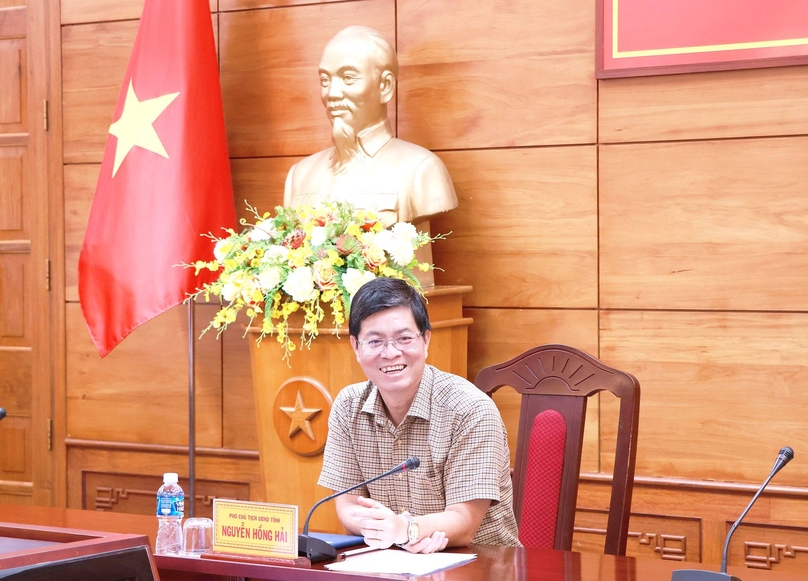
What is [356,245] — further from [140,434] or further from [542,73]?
[140,434]

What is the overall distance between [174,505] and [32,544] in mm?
348

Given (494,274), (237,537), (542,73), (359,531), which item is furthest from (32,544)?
(542,73)

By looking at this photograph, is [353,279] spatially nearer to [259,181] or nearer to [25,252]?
[259,181]

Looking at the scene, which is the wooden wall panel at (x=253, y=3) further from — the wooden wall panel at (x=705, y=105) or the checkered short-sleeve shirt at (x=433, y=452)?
the checkered short-sleeve shirt at (x=433, y=452)

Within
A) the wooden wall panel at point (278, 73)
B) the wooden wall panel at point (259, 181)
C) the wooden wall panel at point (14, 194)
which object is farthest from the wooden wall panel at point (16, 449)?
the wooden wall panel at point (278, 73)

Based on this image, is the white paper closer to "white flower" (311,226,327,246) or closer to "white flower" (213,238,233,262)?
"white flower" (311,226,327,246)

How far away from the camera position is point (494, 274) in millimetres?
3469

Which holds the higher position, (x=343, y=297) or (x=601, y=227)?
(x=601, y=227)

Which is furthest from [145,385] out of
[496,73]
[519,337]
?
[496,73]

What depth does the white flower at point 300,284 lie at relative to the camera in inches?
107

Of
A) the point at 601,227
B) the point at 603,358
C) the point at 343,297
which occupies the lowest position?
the point at 603,358

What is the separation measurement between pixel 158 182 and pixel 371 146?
0.80 meters

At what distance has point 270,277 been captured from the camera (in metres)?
2.76

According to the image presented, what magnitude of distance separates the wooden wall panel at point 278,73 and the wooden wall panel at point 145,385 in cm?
73
